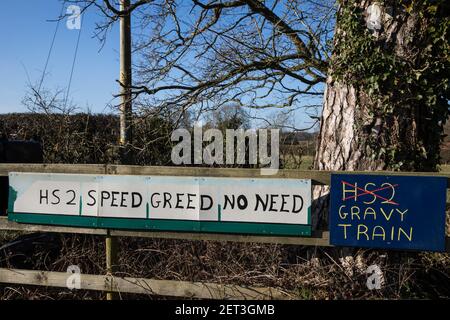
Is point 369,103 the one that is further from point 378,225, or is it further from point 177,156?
point 177,156

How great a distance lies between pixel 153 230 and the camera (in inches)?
154

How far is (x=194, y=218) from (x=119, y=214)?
0.68 meters

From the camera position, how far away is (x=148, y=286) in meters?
3.81

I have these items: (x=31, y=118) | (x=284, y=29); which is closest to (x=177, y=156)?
(x=284, y=29)

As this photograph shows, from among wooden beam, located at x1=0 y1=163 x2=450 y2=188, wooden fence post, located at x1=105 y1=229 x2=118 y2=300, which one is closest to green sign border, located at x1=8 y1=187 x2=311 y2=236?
wooden fence post, located at x1=105 y1=229 x2=118 y2=300

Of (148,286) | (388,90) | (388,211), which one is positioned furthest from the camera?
(388,90)

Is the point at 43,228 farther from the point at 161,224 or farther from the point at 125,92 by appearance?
the point at 125,92

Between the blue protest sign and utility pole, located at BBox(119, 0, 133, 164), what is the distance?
4055 millimetres

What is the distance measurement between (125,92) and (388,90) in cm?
402

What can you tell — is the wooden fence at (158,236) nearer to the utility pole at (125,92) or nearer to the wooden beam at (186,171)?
the wooden beam at (186,171)

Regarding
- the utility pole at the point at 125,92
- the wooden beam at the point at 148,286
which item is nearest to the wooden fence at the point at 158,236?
the wooden beam at the point at 148,286

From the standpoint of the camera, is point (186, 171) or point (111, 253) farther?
point (111, 253)

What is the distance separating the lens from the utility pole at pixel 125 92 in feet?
22.4

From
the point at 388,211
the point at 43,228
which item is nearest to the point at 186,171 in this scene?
the point at 43,228
